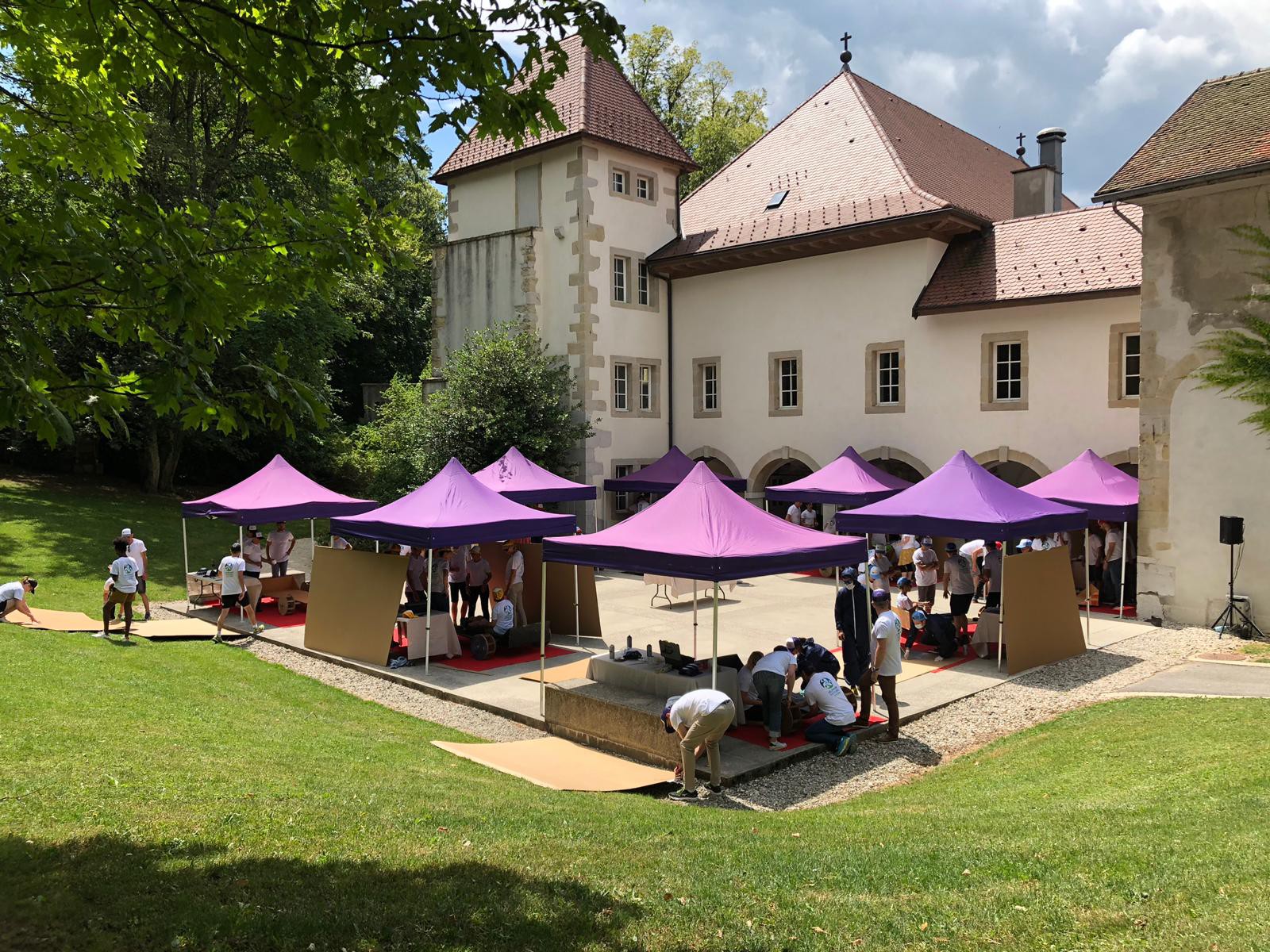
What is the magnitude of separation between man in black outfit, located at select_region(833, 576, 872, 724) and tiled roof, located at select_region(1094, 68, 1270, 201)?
9548 millimetres

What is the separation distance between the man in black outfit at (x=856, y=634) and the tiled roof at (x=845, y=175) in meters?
13.8

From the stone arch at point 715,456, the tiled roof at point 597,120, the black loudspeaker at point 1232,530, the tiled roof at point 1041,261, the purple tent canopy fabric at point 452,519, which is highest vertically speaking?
the tiled roof at point 597,120

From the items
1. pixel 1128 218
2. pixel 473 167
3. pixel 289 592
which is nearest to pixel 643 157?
pixel 473 167

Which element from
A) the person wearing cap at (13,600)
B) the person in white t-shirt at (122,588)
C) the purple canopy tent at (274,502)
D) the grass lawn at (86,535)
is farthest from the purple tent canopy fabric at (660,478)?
the person wearing cap at (13,600)

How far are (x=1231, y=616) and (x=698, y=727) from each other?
11.3m

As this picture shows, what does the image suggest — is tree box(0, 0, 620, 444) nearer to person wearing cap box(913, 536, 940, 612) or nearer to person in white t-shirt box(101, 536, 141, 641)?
person in white t-shirt box(101, 536, 141, 641)

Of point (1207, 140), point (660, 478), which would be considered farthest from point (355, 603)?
point (1207, 140)

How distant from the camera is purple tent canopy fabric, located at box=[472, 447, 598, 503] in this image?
1977 cm

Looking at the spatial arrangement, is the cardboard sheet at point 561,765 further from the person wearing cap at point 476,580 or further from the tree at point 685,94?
the tree at point 685,94

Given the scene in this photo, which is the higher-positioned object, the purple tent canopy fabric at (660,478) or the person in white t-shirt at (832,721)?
the purple tent canopy fabric at (660,478)

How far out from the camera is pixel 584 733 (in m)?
10.7

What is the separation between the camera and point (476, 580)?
16219mm

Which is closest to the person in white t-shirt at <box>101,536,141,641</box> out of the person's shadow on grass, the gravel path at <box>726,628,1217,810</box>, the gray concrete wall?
the person's shadow on grass

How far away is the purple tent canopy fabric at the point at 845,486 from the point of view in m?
21.2
